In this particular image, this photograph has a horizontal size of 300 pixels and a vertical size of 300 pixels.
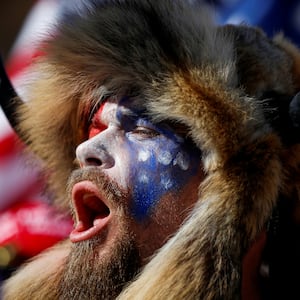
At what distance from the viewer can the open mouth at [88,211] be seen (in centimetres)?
93

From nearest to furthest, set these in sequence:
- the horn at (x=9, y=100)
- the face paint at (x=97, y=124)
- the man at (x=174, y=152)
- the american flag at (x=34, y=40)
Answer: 1. the man at (x=174, y=152)
2. the face paint at (x=97, y=124)
3. the horn at (x=9, y=100)
4. the american flag at (x=34, y=40)

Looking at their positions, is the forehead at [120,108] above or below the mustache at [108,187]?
above

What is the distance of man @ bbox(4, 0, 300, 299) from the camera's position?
847 millimetres

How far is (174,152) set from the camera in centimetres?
91

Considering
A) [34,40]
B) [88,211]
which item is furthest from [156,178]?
[34,40]

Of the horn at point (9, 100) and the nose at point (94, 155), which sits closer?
the nose at point (94, 155)

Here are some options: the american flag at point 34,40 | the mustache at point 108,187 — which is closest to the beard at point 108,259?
the mustache at point 108,187

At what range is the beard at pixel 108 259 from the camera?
0.91 metres

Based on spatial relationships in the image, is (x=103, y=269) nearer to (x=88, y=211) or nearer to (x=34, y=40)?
(x=88, y=211)

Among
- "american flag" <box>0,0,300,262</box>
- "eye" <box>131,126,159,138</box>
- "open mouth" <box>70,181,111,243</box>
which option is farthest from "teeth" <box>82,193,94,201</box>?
"american flag" <box>0,0,300,262</box>

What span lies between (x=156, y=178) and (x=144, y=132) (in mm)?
70

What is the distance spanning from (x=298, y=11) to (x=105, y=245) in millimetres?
933

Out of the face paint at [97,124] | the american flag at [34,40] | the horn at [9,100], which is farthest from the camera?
the american flag at [34,40]

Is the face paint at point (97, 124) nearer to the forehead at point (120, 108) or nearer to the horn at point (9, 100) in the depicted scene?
the forehead at point (120, 108)
